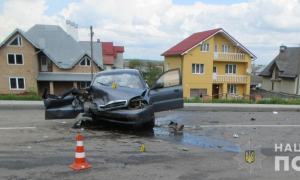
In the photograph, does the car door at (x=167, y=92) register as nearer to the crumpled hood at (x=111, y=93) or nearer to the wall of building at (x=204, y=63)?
the crumpled hood at (x=111, y=93)

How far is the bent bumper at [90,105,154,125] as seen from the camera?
635 cm

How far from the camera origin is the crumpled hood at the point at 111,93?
261 inches

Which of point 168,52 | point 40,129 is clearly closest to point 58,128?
point 40,129

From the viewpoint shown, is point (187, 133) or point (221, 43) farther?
point (221, 43)

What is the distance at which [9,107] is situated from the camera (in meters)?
10.9

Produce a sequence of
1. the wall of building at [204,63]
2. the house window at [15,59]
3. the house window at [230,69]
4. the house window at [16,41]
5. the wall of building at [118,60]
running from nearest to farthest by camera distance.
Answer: the house window at [16,41]
the house window at [15,59]
the wall of building at [204,63]
the house window at [230,69]
the wall of building at [118,60]

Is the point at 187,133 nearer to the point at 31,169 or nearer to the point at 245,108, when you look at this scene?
the point at 31,169

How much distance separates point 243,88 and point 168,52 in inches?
458

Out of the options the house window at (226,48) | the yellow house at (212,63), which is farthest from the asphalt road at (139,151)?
the house window at (226,48)

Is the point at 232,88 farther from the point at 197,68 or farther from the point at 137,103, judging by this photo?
the point at 137,103

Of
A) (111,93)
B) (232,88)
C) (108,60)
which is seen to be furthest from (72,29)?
(111,93)

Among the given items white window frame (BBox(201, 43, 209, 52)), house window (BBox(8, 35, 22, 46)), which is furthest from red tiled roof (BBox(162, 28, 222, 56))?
house window (BBox(8, 35, 22, 46))

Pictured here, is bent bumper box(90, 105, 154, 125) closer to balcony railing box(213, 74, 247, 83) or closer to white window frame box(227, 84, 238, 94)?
balcony railing box(213, 74, 247, 83)

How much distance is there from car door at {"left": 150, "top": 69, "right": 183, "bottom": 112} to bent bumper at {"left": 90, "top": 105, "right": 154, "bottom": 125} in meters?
1.50
